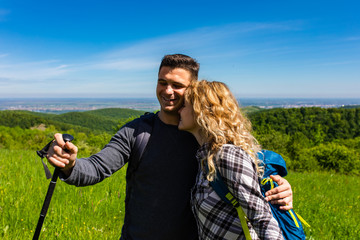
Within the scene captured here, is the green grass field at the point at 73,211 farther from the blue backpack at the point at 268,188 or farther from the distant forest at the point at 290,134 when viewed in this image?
the distant forest at the point at 290,134

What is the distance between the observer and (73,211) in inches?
155

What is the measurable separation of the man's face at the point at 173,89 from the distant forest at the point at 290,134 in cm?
261

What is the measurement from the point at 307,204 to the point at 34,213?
5.19 meters

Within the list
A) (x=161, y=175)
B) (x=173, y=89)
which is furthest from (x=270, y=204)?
(x=173, y=89)

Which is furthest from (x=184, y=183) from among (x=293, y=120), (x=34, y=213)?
(x=293, y=120)

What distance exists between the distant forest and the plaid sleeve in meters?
3.19

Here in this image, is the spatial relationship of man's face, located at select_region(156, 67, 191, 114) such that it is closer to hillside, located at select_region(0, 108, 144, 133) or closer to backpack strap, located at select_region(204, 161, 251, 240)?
backpack strap, located at select_region(204, 161, 251, 240)

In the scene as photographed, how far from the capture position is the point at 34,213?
148 inches

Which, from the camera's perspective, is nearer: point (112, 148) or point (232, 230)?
point (232, 230)

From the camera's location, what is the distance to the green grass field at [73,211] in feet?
11.4

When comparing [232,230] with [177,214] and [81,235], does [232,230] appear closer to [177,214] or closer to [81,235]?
[177,214]

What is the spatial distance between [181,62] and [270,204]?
1.31m

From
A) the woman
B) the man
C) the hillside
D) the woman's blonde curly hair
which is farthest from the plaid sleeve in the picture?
the hillside

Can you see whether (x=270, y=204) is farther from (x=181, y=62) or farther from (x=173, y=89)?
(x=181, y=62)
